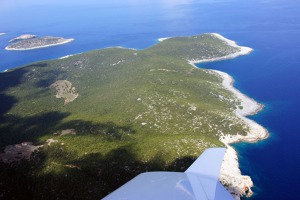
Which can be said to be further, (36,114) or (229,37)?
(229,37)

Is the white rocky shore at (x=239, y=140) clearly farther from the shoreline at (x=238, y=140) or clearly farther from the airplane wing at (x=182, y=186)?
the airplane wing at (x=182, y=186)

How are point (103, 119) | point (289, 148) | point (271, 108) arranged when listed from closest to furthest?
point (289, 148), point (103, 119), point (271, 108)

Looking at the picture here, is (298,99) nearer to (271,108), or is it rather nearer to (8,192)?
(271,108)

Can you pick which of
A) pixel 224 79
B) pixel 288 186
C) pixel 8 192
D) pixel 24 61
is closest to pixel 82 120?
pixel 8 192

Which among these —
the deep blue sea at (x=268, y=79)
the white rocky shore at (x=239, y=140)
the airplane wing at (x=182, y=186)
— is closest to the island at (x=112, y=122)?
the white rocky shore at (x=239, y=140)

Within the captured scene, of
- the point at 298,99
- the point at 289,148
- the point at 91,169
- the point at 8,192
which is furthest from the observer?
the point at 298,99

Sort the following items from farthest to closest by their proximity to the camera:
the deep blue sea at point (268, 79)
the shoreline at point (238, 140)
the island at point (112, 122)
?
1. the deep blue sea at point (268, 79)
2. the island at point (112, 122)
3. the shoreline at point (238, 140)

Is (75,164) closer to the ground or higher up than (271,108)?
higher up
